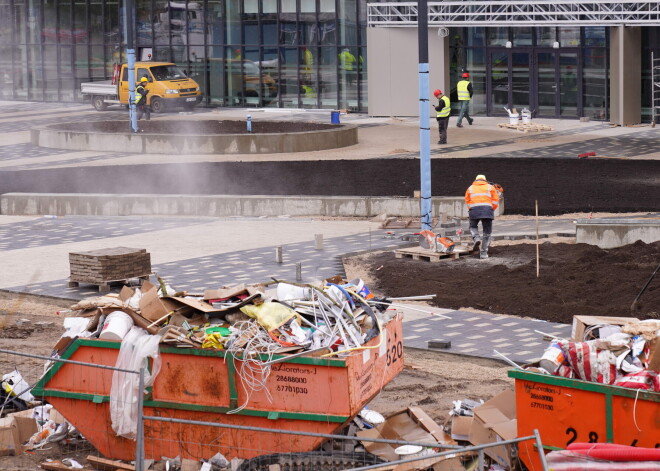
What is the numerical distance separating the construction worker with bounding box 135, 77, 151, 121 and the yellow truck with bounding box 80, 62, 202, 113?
247cm

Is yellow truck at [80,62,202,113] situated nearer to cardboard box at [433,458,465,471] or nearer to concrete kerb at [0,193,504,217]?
concrete kerb at [0,193,504,217]

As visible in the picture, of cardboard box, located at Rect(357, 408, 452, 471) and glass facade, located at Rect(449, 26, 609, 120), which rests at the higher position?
glass facade, located at Rect(449, 26, 609, 120)

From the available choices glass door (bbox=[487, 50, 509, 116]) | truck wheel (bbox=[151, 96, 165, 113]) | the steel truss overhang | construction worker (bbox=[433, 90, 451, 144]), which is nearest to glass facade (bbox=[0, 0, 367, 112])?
the steel truss overhang

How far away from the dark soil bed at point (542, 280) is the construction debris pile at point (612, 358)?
5835 mm

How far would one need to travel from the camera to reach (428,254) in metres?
19.8

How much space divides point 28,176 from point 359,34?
63.1ft

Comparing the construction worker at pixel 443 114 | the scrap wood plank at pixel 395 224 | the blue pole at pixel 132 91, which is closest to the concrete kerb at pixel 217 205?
the scrap wood plank at pixel 395 224

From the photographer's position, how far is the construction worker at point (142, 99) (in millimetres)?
40844

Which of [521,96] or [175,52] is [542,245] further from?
[175,52]

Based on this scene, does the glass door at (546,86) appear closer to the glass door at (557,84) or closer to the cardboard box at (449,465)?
the glass door at (557,84)

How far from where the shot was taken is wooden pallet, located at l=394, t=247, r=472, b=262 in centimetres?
1975

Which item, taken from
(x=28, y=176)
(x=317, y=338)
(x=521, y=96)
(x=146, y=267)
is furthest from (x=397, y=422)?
(x=521, y=96)

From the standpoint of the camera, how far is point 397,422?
34.9 feet

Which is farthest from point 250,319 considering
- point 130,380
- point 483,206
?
point 483,206
